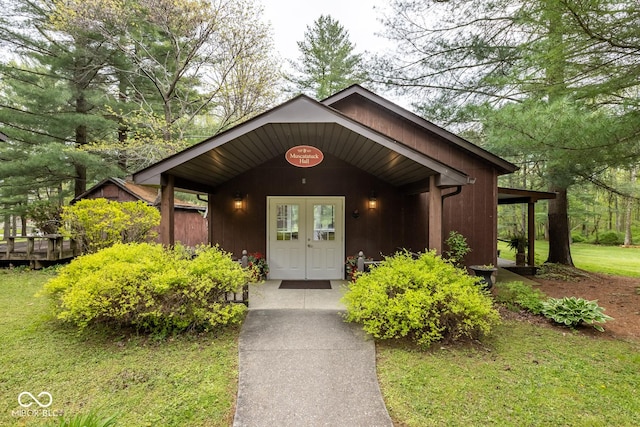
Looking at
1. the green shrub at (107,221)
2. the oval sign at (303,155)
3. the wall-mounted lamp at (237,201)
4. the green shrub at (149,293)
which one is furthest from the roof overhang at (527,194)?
the green shrub at (107,221)

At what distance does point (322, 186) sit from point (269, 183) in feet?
4.16

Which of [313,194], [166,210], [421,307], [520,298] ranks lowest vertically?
[520,298]

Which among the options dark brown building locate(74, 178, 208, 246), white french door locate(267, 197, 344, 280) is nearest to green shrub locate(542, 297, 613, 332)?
white french door locate(267, 197, 344, 280)

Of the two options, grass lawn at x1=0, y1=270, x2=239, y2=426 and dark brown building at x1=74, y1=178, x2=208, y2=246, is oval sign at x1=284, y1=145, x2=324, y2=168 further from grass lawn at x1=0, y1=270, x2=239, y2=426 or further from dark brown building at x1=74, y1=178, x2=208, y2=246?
dark brown building at x1=74, y1=178, x2=208, y2=246

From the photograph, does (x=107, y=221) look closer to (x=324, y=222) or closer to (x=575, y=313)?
(x=324, y=222)

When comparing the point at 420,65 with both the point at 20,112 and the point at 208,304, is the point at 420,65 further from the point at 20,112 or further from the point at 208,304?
the point at 20,112

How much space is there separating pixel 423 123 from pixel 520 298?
13.1 feet

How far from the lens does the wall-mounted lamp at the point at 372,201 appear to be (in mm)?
6594

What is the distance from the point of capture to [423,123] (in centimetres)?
636

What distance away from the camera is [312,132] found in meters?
5.06

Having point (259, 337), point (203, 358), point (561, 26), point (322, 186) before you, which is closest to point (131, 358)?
point (203, 358)

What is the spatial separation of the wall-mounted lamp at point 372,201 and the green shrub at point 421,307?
9.59 ft

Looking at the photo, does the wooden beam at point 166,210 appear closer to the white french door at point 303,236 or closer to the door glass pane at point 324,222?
the white french door at point 303,236

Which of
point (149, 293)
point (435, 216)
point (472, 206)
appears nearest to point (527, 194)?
point (472, 206)
